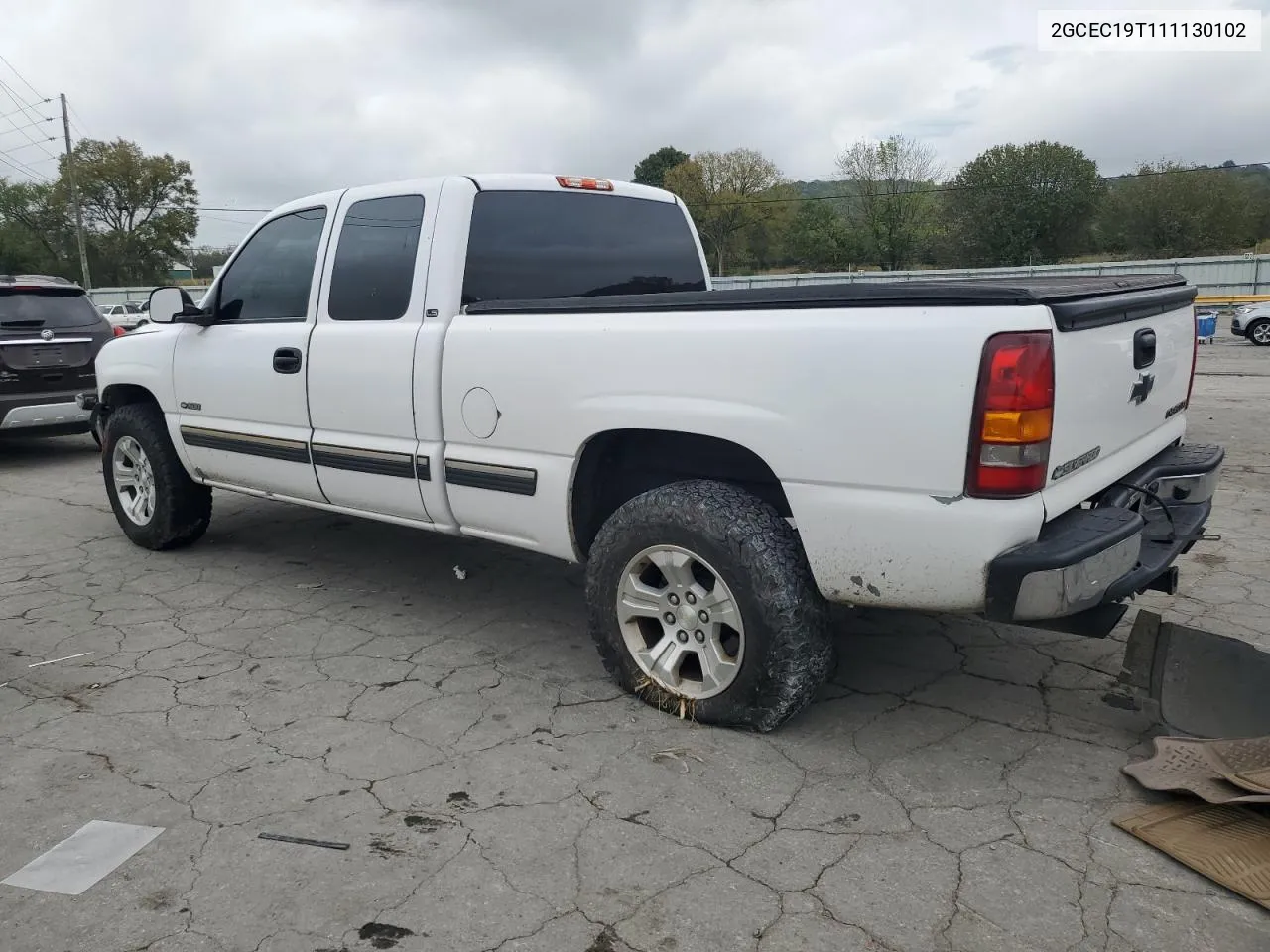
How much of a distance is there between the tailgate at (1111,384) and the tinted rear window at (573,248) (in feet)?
7.11

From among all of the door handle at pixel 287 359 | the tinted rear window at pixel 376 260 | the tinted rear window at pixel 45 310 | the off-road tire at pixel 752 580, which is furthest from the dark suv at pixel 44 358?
the off-road tire at pixel 752 580

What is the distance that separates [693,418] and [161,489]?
3734mm

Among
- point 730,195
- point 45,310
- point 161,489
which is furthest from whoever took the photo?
point 730,195

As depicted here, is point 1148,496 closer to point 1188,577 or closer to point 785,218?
point 1188,577

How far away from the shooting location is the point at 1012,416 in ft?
8.15

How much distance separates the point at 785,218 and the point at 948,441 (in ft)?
217

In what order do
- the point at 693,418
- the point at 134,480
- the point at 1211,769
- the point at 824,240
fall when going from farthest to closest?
the point at 824,240, the point at 134,480, the point at 693,418, the point at 1211,769

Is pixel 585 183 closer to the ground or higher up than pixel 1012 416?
higher up

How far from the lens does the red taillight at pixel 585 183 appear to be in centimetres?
428

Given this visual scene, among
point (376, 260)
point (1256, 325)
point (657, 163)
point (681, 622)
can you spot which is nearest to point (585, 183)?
point (376, 260)

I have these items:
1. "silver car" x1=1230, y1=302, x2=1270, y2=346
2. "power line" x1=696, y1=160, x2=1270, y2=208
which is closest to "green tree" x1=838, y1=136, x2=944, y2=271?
"power line" x1=696, y1=160, x2=1270, y2=208

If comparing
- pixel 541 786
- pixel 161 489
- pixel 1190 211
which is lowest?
pixel 541 786

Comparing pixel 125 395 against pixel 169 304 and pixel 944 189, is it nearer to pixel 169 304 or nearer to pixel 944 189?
pixel 169 304

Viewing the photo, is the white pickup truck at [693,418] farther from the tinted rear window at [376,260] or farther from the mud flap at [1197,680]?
the mud flap at [1197,680]
